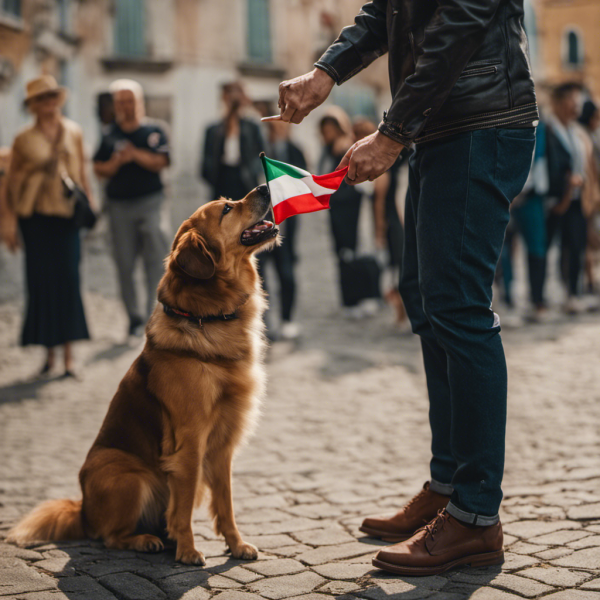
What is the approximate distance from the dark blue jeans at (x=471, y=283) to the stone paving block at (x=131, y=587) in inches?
39.7

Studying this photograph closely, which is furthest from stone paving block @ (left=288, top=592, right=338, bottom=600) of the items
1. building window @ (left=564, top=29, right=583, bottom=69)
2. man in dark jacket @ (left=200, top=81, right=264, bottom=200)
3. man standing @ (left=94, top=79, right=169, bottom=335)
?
building window @ (left=564, top=29, right=583, bottom=69)

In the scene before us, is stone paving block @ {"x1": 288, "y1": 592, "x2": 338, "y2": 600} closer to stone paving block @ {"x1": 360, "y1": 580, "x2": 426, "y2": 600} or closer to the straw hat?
stone paving block @ {"x1": 360, "y1": 580, "x2": 426, "y2": 600}

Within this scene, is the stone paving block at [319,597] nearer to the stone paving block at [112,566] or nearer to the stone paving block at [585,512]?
the stone paving block at [112,566]

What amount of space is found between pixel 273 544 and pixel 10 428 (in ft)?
9.03

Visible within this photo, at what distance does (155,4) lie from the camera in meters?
26.4

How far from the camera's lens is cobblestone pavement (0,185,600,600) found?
2.63 metres

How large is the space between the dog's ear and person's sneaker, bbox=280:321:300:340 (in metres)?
5.14

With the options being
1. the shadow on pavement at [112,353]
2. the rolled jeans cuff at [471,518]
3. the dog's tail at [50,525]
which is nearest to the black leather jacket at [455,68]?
the rolled jeans cuff at [471,518]

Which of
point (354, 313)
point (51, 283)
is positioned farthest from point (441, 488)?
point (354, 313)

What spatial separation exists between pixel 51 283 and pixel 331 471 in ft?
12.1

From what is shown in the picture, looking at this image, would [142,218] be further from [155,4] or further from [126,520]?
[155,4]

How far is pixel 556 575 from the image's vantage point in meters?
2.54

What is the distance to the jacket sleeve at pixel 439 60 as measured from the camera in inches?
96.1

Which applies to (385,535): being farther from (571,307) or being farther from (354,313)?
(571,307)
